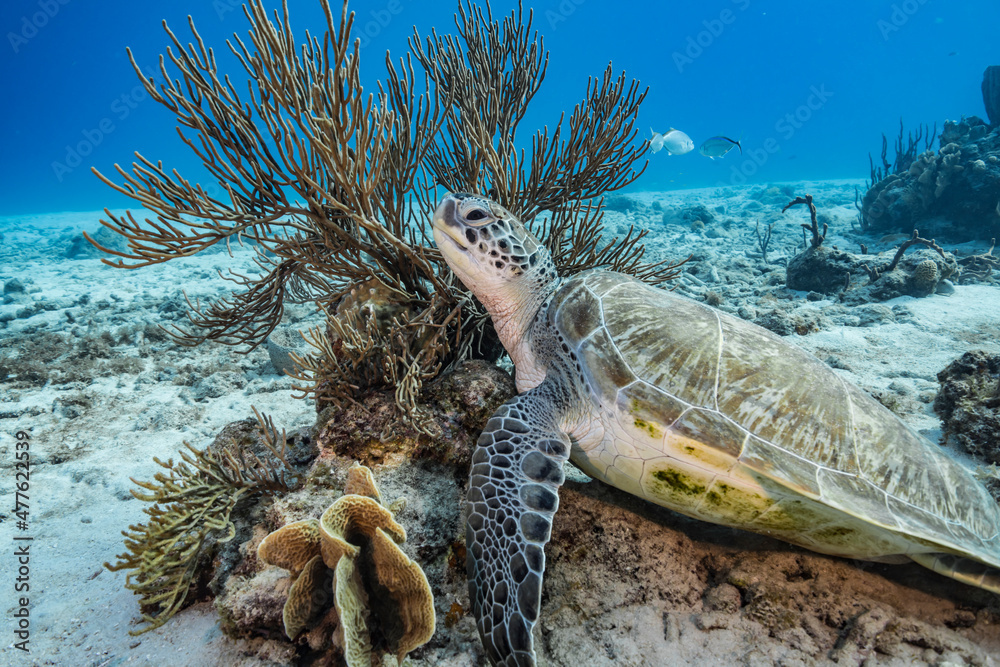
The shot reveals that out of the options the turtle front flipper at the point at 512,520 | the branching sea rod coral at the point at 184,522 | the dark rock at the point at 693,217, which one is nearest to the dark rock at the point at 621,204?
the dark rock at the point at 693,217

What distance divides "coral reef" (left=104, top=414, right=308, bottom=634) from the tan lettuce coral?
0.58 m

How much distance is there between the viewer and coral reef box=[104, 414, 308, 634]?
174 cm

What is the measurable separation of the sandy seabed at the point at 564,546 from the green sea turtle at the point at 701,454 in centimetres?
19

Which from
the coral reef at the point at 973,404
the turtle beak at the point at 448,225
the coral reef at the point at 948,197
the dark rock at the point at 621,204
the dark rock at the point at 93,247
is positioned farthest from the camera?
the dark rock at the point at 621,204

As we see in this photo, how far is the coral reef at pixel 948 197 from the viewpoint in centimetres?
955

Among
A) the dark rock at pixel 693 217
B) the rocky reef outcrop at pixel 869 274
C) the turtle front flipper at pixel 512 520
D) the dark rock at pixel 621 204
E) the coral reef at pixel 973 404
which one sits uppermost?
the dark rock at pixel 621 204

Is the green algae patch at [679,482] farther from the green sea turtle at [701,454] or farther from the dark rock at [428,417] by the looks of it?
the dark rock at [428,417]

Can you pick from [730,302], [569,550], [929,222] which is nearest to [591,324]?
[569,550]

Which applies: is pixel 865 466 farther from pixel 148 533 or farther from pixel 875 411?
pixel 148 533

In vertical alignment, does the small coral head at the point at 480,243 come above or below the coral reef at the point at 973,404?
below

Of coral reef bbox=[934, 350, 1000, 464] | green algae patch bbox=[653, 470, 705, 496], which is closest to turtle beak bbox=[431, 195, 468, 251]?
green algae patch bbox=[653, 470, 705, 496]

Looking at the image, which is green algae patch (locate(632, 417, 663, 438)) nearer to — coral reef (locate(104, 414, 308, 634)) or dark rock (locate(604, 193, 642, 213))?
coral reef (locate(104, 414, 308, 634))

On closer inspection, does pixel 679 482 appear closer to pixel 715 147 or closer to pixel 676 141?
pixel 676 141

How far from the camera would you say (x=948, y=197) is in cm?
1016
